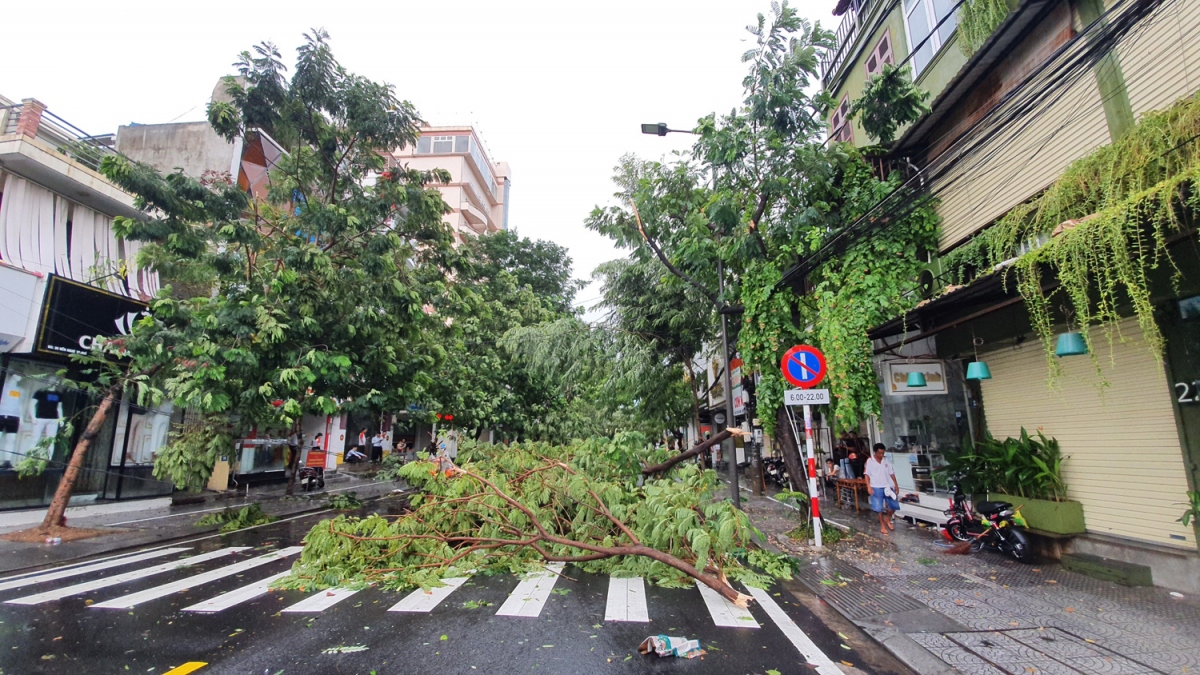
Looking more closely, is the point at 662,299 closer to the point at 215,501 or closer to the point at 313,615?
the point at 313,615

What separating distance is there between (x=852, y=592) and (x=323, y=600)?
19.1 ft

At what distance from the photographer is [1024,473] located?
7.80 meters

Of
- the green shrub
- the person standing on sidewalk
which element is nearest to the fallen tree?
the green shrub

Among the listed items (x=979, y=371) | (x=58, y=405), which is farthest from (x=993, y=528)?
(x=58, y=405)

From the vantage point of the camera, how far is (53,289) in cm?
1202

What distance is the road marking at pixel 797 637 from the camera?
13.4 feet

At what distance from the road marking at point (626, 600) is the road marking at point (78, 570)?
6935 millimetres

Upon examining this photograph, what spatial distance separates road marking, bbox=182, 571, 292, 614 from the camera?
5.36 meters

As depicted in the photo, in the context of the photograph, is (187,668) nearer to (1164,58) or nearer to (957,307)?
(957,307)

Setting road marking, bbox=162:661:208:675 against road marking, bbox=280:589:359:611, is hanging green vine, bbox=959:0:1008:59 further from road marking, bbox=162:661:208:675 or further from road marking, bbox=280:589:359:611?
road marking, bbox=162:661:208:675

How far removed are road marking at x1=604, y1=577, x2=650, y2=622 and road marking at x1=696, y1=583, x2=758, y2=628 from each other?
0.66m

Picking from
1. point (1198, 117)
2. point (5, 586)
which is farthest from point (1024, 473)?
point (5, 586)

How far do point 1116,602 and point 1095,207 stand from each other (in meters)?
4.32

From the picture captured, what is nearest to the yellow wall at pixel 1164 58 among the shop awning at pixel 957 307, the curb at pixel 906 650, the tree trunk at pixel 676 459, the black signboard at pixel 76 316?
the shop awning at pixel 957 307
